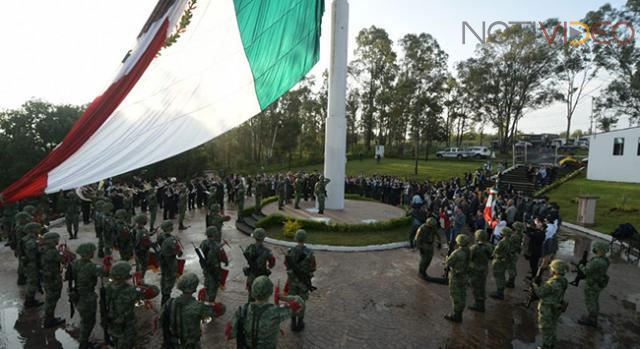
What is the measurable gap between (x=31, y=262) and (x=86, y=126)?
12.9 ft

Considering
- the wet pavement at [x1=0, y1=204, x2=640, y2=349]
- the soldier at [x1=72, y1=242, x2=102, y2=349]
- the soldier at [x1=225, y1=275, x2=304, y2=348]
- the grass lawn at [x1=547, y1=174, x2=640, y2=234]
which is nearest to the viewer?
the soldier at [x1=225, y1=275, x2=304, y2=348]

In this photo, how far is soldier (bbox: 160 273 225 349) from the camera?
4.31 m

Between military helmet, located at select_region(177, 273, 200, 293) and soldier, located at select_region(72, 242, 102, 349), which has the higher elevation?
military helmet, located at select_region(177, 273, 200, 293)

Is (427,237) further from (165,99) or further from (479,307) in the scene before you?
(165,99)

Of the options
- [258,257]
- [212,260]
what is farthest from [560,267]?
[212,260]

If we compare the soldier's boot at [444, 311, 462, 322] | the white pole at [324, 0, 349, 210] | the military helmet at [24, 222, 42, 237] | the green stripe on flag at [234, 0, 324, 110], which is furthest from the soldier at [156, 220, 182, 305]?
the white pole at [324, 0, 349, 210]

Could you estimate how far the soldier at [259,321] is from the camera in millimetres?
4008

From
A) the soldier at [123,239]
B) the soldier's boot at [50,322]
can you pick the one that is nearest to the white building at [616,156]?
the soldier at [123,239]

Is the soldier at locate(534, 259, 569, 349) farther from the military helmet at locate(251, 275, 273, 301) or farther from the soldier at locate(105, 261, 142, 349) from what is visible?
the soldier at locate(105, 261, 142, 349)

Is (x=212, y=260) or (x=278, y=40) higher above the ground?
(x=278, y=40)

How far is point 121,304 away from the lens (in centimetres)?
481

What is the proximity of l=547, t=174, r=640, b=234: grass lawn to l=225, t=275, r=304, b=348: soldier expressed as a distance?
15.8 m

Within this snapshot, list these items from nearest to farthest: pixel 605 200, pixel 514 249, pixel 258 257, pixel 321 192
→ pixel 258 257 < pixel 514 249 < pixel 321 192 < pixel 605 200

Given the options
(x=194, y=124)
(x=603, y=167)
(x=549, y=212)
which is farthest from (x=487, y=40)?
(x=194, y=124)
